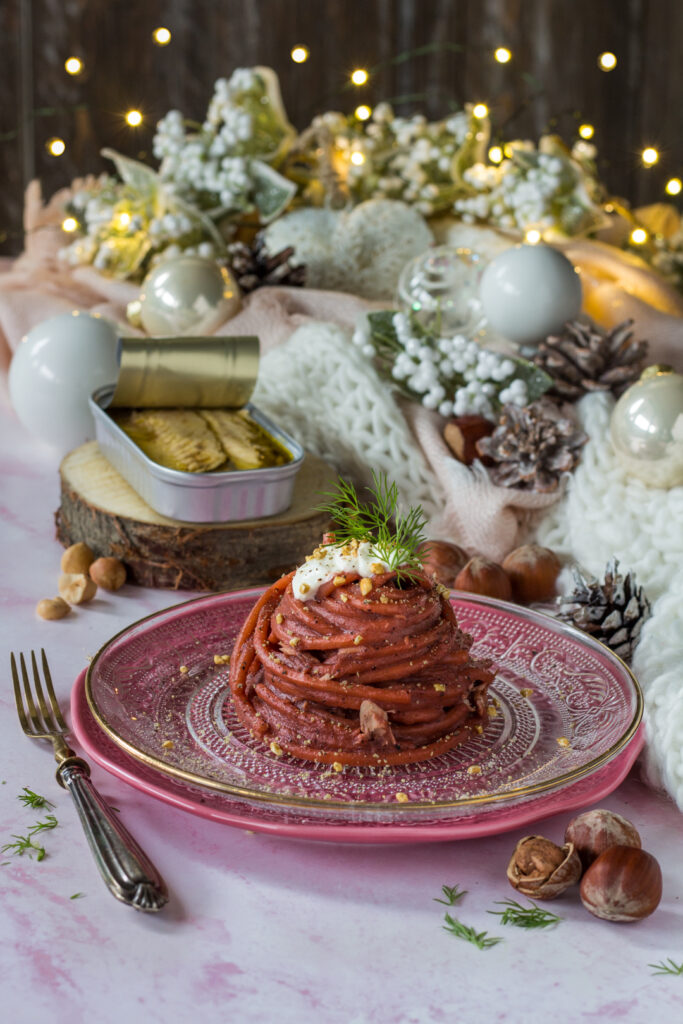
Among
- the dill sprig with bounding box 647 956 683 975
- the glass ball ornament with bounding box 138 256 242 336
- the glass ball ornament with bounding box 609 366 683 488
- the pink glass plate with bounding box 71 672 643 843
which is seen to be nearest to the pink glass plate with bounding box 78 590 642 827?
the pink glass plate with bounding box 71 672 643 843

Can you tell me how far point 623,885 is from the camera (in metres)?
0.76

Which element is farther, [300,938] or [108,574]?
[108,574]

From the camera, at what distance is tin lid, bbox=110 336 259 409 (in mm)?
1489

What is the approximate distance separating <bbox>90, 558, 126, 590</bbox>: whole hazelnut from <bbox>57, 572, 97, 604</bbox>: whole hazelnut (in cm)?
2

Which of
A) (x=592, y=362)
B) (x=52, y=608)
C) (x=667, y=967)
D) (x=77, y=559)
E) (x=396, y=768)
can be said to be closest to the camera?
(x=667, y=967)

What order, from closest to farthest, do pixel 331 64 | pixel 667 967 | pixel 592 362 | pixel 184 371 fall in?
pixel 667 967, pixel 184 371, pixel 592 362, pixel 331 64

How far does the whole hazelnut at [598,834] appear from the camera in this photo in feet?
2.64

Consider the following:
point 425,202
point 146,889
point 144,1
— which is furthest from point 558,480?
point 144,1

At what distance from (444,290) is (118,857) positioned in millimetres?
1215

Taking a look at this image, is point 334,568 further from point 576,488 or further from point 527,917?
point 576,488

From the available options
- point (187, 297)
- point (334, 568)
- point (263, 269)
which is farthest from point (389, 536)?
point (263, 269)

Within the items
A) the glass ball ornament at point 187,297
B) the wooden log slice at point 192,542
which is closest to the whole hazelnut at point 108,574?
the wooden log slice at point 192,542

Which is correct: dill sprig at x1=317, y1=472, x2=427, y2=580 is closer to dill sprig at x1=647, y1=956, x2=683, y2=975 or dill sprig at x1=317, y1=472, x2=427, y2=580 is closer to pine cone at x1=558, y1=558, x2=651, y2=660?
pine cone at x1=558, y1=558, x2=651, y2=660

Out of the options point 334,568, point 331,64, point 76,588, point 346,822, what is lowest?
point 76,588
